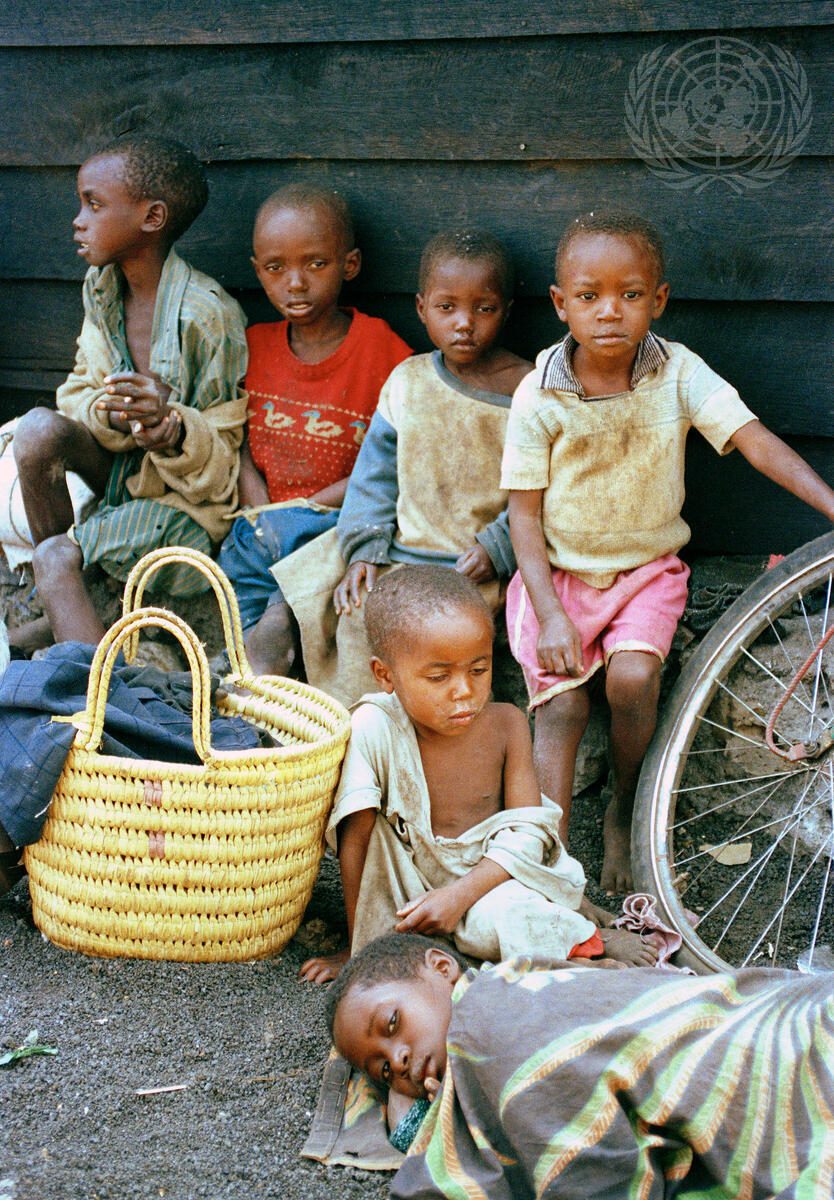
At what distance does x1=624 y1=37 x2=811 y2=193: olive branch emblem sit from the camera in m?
3.08

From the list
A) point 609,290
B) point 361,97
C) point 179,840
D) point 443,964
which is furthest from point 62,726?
point 361,97

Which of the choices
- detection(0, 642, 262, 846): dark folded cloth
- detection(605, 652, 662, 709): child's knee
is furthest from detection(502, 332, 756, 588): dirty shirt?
detection(0, 642, 262, 846): dark folded cloth

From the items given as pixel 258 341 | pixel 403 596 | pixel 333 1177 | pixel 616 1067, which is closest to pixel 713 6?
pixel 258 341

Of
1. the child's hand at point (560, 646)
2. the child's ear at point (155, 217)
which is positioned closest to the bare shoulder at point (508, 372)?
the child's hand at point (560, 646)

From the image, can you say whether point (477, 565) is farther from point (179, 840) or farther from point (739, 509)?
point (179, 840)

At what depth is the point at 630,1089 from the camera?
1.70 metres

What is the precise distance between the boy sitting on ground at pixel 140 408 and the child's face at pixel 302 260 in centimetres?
23

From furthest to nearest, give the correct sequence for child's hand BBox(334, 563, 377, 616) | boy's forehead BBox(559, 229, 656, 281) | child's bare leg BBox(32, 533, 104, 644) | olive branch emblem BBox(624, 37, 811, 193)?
1. child's bare leg BBox(32, 533, 104, 644)
2. child's hand BBox(334, 563, 377, 616)
3. olive branch emblem BBox(624, 37, 811, 193)
4. boy's forehead BBox(559, 229, 656, 281)

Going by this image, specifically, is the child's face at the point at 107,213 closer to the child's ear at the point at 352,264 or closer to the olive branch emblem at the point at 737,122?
the child's ear at the point at 352,264

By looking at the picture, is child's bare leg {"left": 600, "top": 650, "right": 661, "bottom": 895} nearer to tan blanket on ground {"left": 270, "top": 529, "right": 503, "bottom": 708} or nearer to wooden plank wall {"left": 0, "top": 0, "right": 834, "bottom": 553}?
tan blanket on ground {"left": 270, "top": 529, "right": 503, "bottom": 708}

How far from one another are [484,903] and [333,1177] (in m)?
0.60

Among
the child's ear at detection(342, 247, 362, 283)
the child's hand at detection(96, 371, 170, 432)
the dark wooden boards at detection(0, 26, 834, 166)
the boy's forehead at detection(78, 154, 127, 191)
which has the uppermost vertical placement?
the dark wooden boards at detection(0, 26, 834, 166)

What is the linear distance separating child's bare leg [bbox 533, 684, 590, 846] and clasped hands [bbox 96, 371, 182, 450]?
1.42m

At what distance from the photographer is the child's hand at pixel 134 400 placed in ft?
11.2
